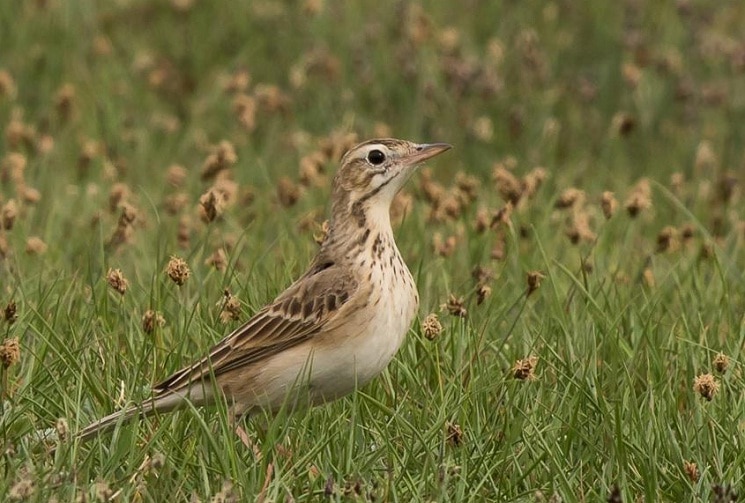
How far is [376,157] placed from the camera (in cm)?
661

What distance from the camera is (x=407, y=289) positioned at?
6238 millimetres

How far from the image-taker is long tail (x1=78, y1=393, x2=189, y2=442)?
5.69 m

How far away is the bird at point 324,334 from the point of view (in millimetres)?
5969

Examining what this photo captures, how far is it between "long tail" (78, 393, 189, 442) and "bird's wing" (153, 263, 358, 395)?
16cm

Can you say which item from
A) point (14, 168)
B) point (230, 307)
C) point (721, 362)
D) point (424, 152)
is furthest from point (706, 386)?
point (14, 168)

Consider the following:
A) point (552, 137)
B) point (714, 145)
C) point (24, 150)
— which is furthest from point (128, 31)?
point (714, 145)

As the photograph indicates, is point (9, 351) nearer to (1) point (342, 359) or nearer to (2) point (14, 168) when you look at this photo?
(1) point (342, 359)

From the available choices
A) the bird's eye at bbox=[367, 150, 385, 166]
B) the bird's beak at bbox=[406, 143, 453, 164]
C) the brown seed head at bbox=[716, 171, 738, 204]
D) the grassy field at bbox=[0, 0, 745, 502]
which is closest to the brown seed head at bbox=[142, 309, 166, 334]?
the grassy field at bbox=[0, 0, 745, 502]

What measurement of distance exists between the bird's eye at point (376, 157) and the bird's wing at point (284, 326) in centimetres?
54

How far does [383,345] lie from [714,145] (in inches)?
261

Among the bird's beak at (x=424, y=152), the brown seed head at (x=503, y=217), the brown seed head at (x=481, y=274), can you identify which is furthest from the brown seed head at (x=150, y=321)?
the brown seed head at (x=503, y=217)

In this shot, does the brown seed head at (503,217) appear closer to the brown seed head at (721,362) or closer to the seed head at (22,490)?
Answer: the brown seed head at (721,362)

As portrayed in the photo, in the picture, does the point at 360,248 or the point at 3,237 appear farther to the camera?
the point at 3,237

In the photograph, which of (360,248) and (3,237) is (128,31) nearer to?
(3,237)
